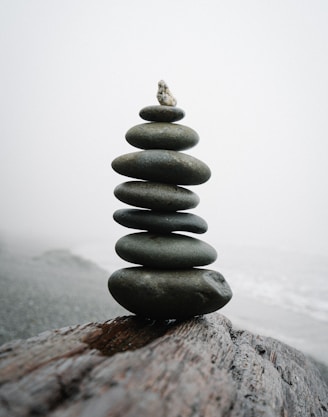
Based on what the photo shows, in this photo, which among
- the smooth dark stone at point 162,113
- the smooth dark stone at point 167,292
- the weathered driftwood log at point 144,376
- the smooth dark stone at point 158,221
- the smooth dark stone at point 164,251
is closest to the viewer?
the weathered driftwood log at point 144,376

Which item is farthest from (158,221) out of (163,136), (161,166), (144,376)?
(144,376)

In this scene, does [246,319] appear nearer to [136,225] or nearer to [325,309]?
[325,309]

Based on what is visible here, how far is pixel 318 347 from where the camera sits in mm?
13422

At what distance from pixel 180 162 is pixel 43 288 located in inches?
565

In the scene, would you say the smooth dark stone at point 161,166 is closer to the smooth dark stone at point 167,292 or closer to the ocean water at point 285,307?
the smooth dark stone at point 167,292

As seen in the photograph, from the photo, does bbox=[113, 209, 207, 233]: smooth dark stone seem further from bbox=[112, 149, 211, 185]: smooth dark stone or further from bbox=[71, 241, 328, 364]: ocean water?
bbox=[71, 241, 328, 364]: ocean water

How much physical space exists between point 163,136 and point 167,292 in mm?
1750

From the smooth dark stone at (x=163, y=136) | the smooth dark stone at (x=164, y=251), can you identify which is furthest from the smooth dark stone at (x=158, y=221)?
the smooth dark stone at (x=163, y=136)

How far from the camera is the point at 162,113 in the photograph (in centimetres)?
387

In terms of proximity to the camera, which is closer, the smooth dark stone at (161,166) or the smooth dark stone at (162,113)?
the smooth dark stone at (161,166)

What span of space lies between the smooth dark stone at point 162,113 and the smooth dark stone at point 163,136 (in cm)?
11

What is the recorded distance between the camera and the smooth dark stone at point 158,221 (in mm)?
3715

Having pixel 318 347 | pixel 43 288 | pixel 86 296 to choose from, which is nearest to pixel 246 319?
pixel 318 347

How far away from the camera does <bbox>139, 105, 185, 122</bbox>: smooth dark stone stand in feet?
12.7
